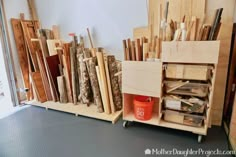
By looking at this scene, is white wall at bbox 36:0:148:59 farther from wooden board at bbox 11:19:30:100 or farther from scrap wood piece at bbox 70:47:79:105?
wooden board at bbox 11:19:30:100

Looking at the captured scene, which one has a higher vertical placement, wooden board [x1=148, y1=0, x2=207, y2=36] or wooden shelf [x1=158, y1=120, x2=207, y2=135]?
wooden board [x1=148, y1=0, x2=207, y2=36]

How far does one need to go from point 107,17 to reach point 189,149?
2134mm

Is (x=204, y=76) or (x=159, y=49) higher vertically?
(x=159, y=49)

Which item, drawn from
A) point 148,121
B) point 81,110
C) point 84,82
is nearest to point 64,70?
point 84,82

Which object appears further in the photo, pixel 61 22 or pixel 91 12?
pixel 61 22

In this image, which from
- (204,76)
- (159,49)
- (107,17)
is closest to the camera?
(204,76)

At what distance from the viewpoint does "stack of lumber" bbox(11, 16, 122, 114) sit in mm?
2447

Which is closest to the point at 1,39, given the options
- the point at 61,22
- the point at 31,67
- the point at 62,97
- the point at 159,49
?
the point at 31,67

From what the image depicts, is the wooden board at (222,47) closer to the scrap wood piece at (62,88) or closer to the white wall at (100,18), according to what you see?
the white wall at (100,18)

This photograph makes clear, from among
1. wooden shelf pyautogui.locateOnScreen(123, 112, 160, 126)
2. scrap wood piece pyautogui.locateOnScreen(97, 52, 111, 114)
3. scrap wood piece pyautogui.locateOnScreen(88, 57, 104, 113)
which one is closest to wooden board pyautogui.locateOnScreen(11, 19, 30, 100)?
scrap wood piece pyautogui.locateOnScreen(88, 57, 104, 113)

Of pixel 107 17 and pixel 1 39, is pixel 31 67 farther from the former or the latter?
pixel 107 17

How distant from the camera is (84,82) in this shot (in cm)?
263

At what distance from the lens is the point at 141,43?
202 cm

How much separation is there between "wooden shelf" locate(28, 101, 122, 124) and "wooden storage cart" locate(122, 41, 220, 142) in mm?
309
